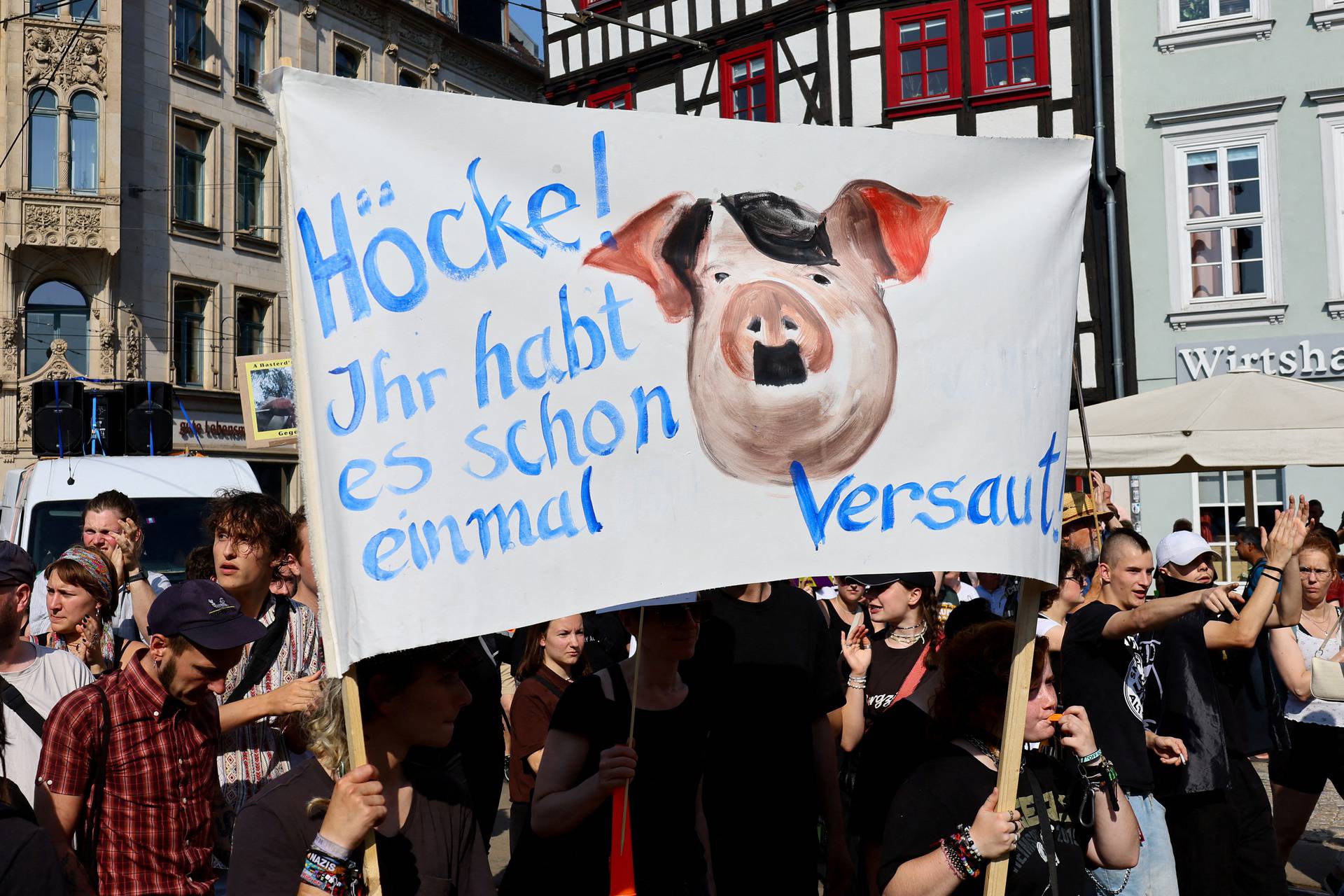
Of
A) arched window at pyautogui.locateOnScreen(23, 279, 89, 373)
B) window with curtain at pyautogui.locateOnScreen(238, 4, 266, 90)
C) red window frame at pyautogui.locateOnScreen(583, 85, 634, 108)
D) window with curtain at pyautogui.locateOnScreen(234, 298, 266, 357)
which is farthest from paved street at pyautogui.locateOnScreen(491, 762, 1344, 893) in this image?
window with curtain at pyautogui.locateOnScreen(238, 4, 266, 90)

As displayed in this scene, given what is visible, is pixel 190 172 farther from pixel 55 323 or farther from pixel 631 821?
pixel 631 821

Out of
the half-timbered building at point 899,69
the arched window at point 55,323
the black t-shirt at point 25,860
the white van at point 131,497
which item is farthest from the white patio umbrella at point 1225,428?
the arched window at point 55,323

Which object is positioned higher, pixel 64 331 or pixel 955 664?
pixel 64 331

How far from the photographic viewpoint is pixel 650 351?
9.46 feet

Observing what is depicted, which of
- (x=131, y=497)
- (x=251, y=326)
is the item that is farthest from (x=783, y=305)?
(x=251, y=326)

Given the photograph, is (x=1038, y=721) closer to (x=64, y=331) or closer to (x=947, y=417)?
A: (x=947, y=417)

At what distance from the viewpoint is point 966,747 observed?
3.29 meters

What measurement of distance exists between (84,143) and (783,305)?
28167 millimetres

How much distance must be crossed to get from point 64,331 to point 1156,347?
21438mm

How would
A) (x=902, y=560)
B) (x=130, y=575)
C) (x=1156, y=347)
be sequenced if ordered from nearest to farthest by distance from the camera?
1. (x=902, y=560)
2. (x=130, y=575)
3. (x=1156, y=347)

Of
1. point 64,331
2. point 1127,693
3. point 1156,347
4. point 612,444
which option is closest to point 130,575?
point 612,444

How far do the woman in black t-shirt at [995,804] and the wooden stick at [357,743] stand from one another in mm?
1214

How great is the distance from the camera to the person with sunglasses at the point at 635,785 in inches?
134

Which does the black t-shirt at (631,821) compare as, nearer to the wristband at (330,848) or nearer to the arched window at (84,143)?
the wristband at (330,848)
